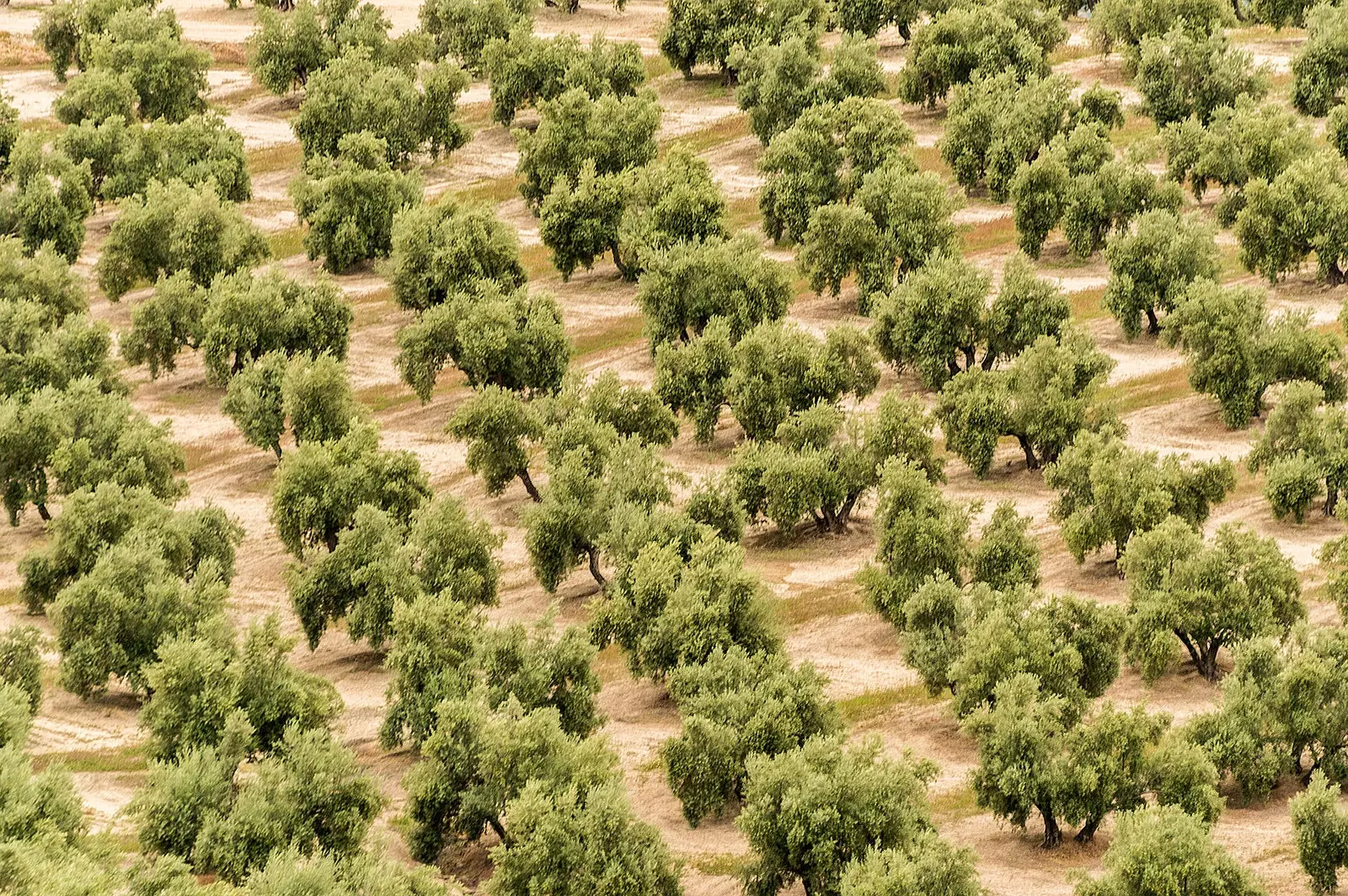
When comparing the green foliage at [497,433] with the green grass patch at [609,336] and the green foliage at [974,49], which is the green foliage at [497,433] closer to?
the green grass patch at [609,336]

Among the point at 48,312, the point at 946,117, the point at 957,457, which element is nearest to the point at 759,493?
the point at 957,457

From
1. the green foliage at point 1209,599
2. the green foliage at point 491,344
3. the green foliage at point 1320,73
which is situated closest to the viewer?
the green foliage at point 1209,599

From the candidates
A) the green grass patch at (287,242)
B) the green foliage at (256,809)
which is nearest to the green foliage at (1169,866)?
the green foliage at (256,809)

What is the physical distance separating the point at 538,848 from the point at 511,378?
5491cm

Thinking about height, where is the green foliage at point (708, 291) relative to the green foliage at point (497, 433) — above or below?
above

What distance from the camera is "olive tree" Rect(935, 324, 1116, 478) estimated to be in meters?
142

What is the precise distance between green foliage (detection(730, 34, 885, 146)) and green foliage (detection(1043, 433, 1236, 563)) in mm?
63886

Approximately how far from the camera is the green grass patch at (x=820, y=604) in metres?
131

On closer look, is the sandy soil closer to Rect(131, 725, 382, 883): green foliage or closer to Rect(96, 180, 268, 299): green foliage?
Rect(131, 725, 382, 883): green foliage

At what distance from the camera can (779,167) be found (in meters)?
177

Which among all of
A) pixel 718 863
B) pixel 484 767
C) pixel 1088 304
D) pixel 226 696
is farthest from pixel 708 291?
pixel 718 863

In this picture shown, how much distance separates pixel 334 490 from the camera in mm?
134500

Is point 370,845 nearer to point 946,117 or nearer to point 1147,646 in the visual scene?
point 1147,646

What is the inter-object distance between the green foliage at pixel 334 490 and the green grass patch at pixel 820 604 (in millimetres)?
19174
